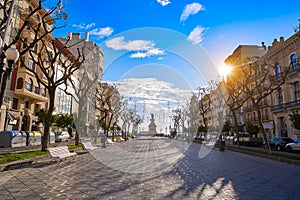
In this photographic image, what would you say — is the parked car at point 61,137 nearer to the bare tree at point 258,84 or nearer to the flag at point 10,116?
the flag at point 10,116

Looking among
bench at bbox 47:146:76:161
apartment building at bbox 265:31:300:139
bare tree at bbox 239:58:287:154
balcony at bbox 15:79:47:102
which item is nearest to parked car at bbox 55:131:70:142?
balcony at bbox 15:79:47:102

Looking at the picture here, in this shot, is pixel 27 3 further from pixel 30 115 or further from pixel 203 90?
pixel 203 90

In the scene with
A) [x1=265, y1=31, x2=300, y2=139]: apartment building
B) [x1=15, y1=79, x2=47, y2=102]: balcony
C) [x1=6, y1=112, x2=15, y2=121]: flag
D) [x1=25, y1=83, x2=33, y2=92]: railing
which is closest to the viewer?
[x1=6, y1=112, x2=15, y2=121]: flag

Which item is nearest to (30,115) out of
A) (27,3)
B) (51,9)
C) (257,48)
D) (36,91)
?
(36,91)

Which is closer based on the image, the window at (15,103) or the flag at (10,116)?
the flag at (10,116)

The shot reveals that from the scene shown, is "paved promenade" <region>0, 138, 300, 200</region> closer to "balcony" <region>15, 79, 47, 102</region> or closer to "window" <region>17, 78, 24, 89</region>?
"balcony" <region>15, 79, 47, 102</region>

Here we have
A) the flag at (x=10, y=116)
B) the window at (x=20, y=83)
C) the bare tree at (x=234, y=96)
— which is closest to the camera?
the bare tree at (x=234, y=96)

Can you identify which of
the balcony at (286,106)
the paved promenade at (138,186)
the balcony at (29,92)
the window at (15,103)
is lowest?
the paved promenade at (138,186)

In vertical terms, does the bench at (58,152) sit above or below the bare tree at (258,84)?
below

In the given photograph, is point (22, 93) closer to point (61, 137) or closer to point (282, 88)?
point (61, 137)

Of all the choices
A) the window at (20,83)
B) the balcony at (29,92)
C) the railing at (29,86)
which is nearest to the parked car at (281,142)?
the balcony at (29,92)

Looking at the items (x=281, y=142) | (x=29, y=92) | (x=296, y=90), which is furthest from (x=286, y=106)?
(x=29, y=92)

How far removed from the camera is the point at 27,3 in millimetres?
27594

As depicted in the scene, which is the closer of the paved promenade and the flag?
the paved promenade
